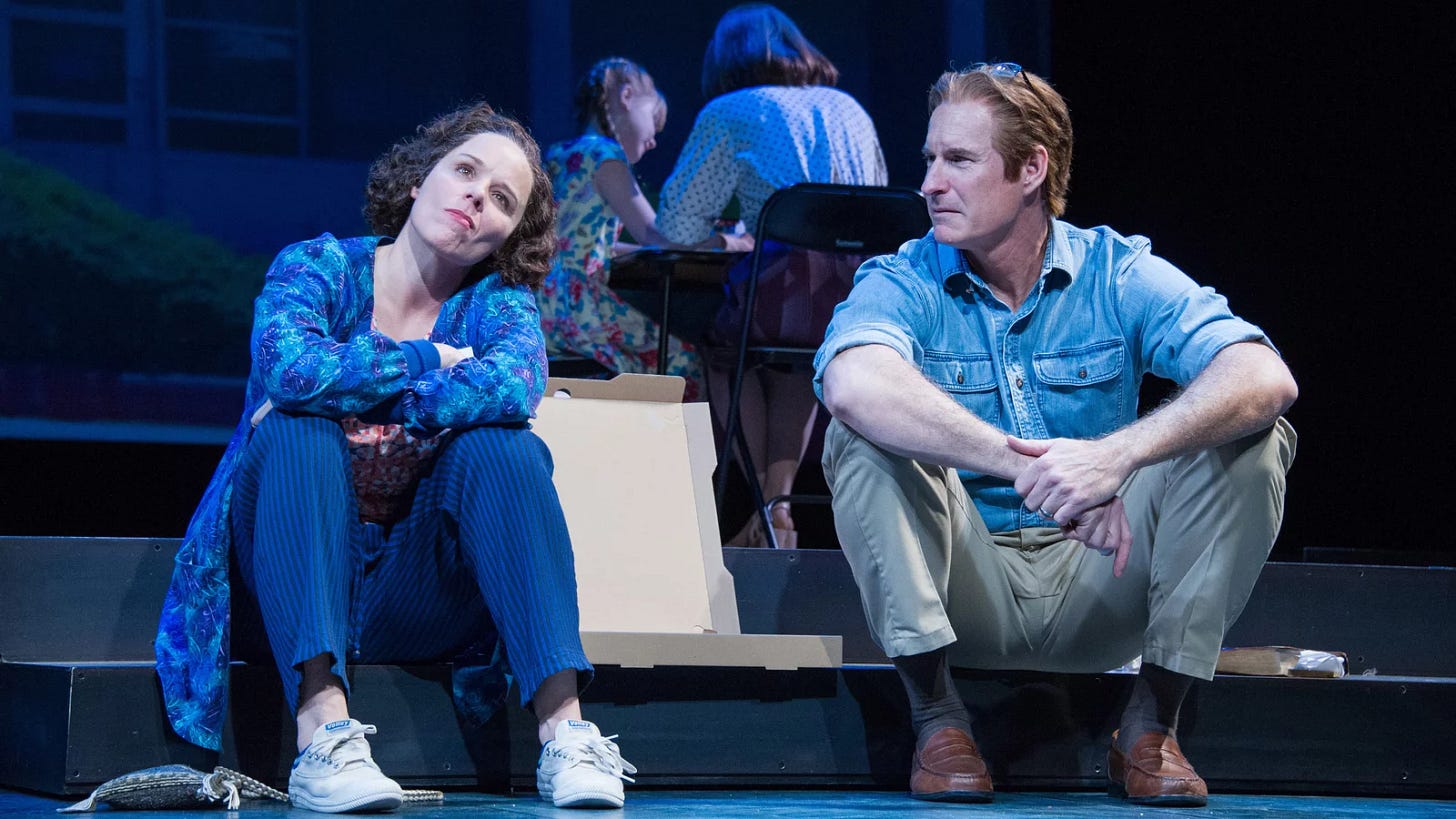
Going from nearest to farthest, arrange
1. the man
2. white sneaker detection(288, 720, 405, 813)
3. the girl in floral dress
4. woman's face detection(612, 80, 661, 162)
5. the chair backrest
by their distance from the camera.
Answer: white sneaker detection(288, 720, 405, 813) < the man < the chair backrest < the girl in floral dress < woman's face detection(612, 80, 661, 162)

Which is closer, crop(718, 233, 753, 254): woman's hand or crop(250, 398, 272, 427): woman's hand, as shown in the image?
crop(250, 398, 272, 427): woman's hand

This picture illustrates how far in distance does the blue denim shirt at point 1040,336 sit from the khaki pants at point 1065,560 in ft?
0.42

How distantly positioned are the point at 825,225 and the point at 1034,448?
1430mm

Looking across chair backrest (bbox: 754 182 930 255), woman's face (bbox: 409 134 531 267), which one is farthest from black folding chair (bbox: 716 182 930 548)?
woman's face (bbox: 409 134 531 267)

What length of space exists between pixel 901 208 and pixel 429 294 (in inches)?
54.0

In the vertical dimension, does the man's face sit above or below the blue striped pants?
above

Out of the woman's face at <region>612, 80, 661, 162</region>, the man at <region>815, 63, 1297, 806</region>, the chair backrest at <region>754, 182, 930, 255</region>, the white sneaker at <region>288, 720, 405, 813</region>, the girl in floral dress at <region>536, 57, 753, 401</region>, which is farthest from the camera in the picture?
the woman's face at <region>612, 80, 661, 162</region>

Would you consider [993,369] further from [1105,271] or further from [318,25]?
[318,25]

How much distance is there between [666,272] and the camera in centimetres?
356

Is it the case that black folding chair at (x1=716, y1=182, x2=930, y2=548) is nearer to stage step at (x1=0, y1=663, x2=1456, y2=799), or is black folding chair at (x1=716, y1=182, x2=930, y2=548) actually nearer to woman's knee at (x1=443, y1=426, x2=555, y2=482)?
stage step at (x1=0, y1=663, x2=1456, y2=799)

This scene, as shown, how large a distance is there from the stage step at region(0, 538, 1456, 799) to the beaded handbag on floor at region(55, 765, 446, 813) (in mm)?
76

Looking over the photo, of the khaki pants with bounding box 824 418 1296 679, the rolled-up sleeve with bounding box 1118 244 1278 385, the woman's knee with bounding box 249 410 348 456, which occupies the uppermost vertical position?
the rolled-up sleeve with bounding box 1118 244 1278 385

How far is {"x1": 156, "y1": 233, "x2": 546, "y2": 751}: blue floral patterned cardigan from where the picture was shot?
1852 millimetres

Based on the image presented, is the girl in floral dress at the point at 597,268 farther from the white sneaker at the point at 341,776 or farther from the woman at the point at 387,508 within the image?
the white sneaker at the point at 341,776
